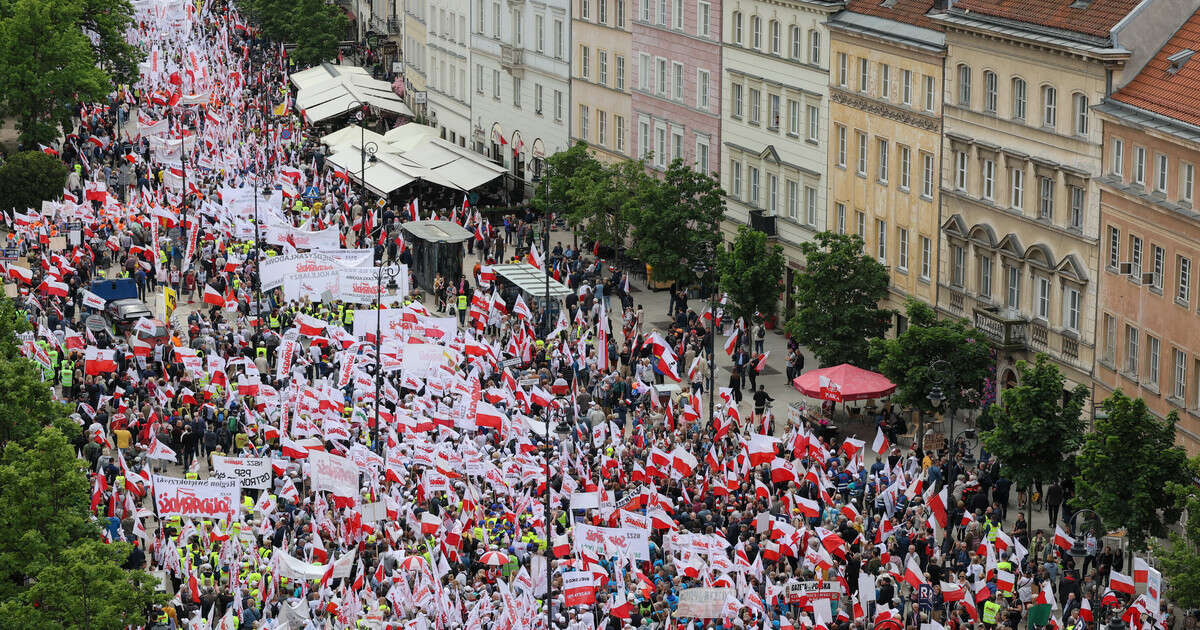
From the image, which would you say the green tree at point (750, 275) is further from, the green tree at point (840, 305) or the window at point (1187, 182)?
the window at point (1187, 182)

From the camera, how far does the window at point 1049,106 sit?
6031cm

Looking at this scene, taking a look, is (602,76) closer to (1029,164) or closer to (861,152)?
(861,152)

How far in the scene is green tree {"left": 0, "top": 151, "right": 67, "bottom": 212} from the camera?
296 feet

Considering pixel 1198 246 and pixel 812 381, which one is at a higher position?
pixel 1198 246

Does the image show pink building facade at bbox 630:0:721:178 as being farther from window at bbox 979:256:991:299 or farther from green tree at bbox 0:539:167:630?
green tree at bbox 0:539:167:630

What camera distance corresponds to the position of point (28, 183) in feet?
297

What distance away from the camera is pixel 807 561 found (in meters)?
45.2

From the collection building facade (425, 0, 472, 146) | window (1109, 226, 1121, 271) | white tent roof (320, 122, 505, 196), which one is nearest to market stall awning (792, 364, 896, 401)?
window (1109, 226, 1121, 271)

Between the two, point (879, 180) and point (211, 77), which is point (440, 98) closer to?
point (211, 77)

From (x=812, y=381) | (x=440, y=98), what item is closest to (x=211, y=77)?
(x=440, y=98)

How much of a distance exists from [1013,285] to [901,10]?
11.1 meters

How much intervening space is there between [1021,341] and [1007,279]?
2287 millimetres

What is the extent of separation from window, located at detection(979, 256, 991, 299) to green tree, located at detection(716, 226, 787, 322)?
668 cm

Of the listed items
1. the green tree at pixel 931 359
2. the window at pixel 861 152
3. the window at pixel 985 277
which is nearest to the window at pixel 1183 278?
the green tree at pixel 931 359
